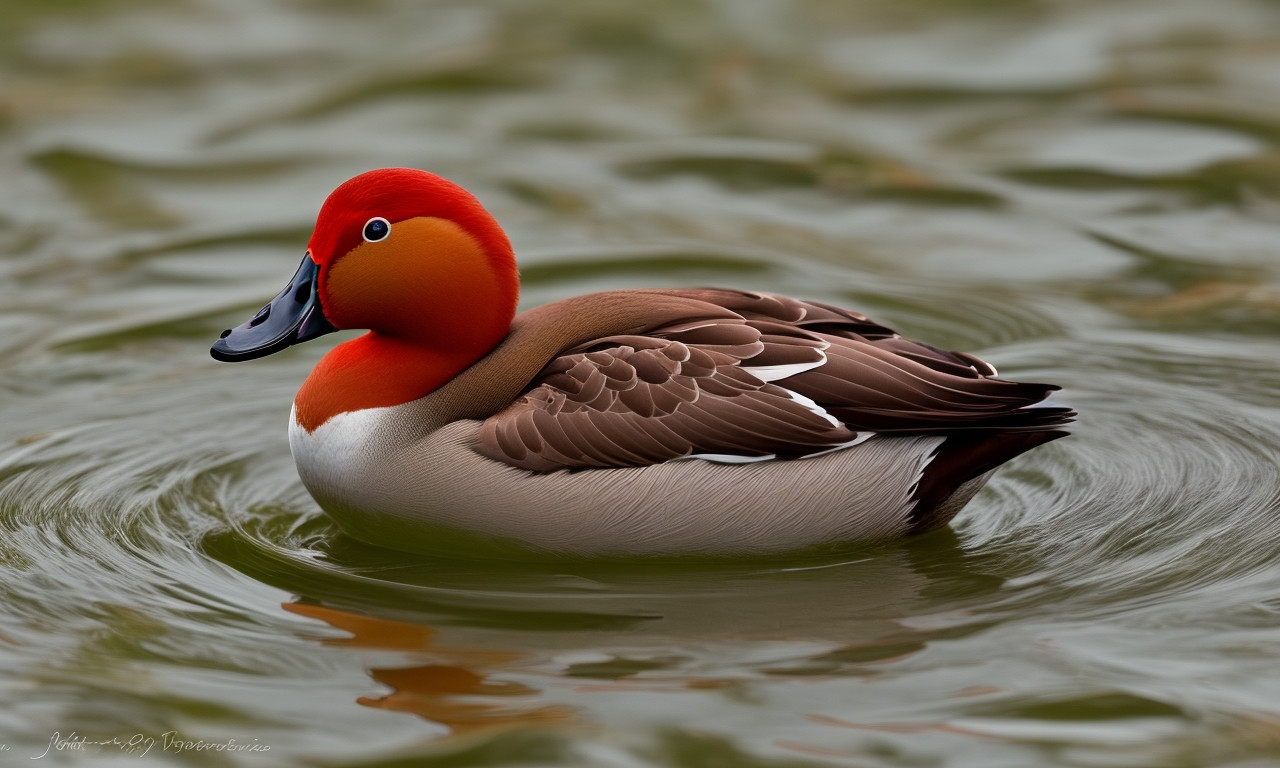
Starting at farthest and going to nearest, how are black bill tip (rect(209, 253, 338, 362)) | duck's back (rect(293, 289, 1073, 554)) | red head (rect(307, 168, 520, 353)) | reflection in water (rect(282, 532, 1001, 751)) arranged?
black bill tip (rect(209, 253, 338, 362)) < red head (rect(307, 168, 520, 353)) < duck's back (rect(293, 289, 1073, 554)) < reflection in water (rect(282, 532, 1001, 751))

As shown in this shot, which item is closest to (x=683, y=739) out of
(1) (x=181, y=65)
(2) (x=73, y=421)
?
(2) (x=73, y=421)

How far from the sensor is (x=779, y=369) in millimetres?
5863

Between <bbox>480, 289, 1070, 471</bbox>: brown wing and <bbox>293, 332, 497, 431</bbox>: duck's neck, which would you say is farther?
<bbox>293, 332, 497, 431</bbox>: duck's neck

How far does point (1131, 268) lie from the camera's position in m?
9.12

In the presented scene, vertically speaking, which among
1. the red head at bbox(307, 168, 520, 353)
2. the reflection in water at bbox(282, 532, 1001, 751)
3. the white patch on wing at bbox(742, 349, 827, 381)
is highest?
the red head at bbox(307, 168, 520, 353)

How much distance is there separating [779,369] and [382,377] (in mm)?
1383

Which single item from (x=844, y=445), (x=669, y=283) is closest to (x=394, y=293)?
(x=844, y=445)

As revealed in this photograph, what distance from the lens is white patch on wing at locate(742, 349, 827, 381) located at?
585 centimetres

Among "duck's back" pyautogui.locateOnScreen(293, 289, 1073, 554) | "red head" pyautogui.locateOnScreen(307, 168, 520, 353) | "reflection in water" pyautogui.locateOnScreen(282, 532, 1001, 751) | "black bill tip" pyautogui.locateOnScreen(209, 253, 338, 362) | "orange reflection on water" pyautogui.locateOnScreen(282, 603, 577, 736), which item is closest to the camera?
"orange reflection on water" pyautogui.locateOnScreen(282, 603, 577, 736)

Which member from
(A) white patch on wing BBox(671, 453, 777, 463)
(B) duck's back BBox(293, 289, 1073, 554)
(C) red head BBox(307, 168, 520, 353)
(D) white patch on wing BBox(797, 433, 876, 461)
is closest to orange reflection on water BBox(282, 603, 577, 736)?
(B) duck's back BBox(293, 289, 1073, 554)

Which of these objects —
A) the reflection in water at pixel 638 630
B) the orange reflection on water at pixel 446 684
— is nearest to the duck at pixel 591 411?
the reflection in water at pixel 638 630

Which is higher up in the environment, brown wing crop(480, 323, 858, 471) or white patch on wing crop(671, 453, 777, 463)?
brown wing crop(480, 323, 858, 471)

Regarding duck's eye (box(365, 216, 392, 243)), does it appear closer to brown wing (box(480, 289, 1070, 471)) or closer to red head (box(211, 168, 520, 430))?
red head (box(211, 168, 520, 430))

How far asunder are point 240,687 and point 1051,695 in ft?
7.54
